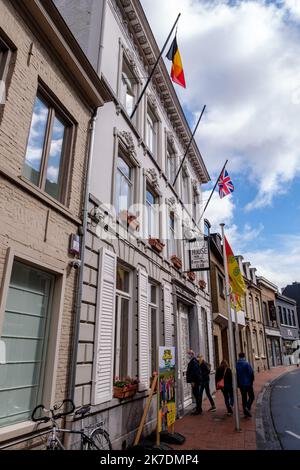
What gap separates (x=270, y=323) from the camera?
1487 inches

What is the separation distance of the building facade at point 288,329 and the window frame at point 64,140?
129 feet

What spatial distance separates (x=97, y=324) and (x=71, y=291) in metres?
0.97

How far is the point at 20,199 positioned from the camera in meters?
4.82

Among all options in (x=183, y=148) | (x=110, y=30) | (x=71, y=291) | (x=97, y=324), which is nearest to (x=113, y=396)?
(x=97, y=324)

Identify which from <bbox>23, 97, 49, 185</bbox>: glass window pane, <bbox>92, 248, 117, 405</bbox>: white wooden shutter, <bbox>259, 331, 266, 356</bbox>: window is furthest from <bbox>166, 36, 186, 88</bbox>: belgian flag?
<bbox>259, 331, 266, 356</bbox>: window

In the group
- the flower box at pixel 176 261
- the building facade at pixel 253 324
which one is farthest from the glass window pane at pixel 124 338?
the building facade at pixel 253 324

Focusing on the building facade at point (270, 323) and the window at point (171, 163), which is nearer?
the window at point (171, 163)

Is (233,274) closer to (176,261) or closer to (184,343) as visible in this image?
(176,261)

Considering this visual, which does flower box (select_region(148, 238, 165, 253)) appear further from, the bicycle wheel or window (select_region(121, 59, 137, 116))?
the bicycle wheel

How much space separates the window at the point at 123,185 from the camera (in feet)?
28.7

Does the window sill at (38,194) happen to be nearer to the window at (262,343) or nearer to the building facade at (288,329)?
the window at (262,343)

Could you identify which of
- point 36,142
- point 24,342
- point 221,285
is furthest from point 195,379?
point 221,285

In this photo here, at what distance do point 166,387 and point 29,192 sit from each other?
5.12 metres

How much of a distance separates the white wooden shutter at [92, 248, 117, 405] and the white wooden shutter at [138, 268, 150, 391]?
1.43 metres
